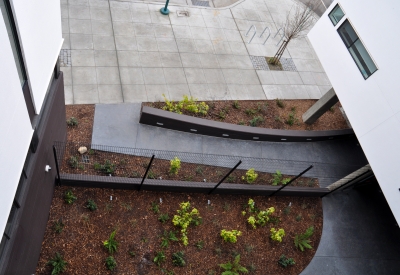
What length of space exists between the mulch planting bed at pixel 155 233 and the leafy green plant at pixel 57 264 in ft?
0.52

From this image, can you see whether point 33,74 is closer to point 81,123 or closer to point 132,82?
point 81,123

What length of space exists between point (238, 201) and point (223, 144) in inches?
86.5

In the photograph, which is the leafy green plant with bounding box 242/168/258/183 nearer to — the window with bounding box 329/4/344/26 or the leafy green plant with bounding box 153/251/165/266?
the leafy green plant with bounding box 153/251/165/266

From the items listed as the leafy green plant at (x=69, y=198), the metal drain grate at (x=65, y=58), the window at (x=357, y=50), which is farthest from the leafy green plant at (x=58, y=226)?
the window at (x=357, y=50)

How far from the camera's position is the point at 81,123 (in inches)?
480

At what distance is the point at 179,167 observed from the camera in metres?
11.9

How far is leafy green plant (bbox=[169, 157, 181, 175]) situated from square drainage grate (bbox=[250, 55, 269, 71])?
6.56 meters

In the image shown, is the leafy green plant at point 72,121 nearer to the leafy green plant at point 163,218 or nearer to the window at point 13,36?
the leafy green plant at point 163,218

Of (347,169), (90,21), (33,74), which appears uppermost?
(33,74)

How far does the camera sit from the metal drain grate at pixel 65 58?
1351 centimetres

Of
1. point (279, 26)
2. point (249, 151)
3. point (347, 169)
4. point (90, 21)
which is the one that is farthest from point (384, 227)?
point (90, 21)

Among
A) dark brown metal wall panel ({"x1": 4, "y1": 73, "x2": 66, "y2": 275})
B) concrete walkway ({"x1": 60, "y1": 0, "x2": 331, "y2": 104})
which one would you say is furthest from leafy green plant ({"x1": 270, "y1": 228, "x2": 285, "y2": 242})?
dark brown metal wall panel ({"x1": 4, "y1": 73, "x2": 66, "y2": 275})

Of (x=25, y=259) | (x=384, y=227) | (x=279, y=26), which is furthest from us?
(x=279, y=26)

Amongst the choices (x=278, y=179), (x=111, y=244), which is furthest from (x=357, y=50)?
(x=111, y=244)
